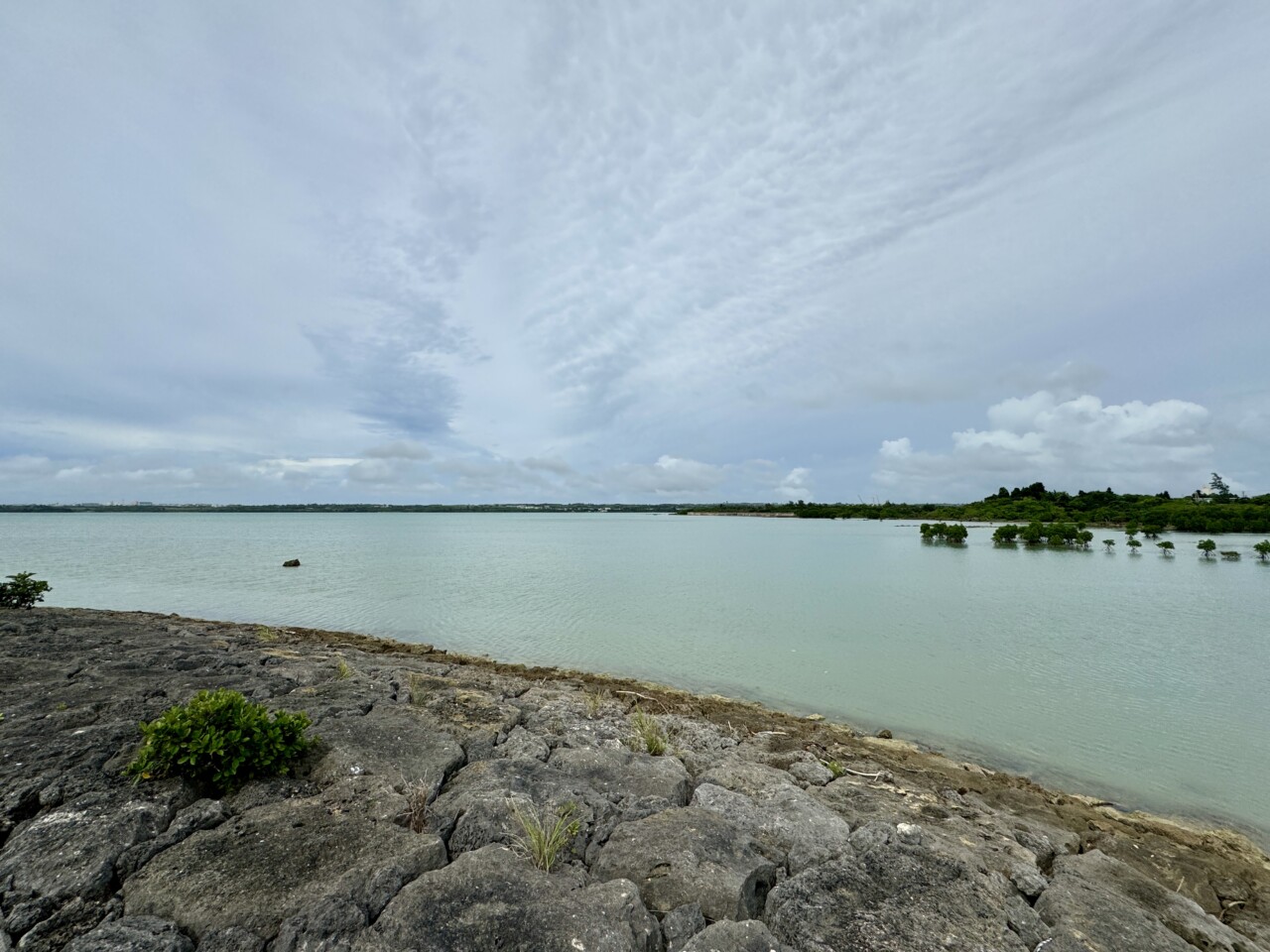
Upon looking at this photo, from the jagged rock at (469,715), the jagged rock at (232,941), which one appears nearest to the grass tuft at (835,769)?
the jagged rock at (469,715)

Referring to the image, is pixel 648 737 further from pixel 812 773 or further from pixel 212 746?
pixel 212 746

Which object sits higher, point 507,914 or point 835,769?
point 507,914

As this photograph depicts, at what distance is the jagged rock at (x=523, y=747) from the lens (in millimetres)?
6711

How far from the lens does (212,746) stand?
488cm

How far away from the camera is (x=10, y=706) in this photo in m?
6.41

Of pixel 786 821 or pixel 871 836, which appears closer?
pixel 871 836

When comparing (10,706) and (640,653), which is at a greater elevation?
(10,706)

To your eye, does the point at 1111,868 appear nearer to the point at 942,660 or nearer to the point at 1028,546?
the point at 942,660

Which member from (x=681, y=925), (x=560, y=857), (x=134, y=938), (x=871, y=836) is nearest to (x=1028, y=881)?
(x=871, y=836)

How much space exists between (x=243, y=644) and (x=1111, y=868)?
616 inches

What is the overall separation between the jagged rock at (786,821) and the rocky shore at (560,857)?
29mm

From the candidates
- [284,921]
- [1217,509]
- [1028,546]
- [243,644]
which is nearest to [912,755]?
[284,921]

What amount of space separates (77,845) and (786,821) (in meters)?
5.72

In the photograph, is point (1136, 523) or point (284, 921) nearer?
point (284, 921)
